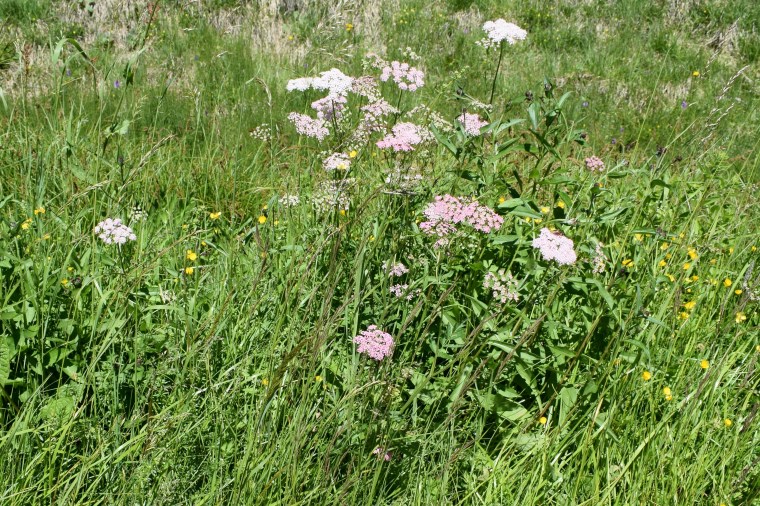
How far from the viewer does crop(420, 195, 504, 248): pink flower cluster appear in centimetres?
209

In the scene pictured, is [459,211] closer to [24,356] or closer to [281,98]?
[24,356]

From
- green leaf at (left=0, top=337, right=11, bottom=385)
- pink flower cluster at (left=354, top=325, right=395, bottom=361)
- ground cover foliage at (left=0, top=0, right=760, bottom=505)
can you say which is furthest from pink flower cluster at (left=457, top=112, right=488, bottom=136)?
A: green leaf at (left=0, top=337, right=11, bottom=385)

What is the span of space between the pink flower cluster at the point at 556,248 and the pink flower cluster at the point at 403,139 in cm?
62

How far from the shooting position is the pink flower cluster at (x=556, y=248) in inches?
73.4

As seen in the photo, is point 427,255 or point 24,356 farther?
point 427,255

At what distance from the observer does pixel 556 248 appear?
6.26 feet

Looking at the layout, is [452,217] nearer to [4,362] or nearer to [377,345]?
[377,345]

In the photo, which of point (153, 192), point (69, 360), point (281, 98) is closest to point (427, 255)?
point (69, 360)

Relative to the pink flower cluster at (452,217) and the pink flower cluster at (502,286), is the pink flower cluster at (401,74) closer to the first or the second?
the pink flower cluster at (452,217)

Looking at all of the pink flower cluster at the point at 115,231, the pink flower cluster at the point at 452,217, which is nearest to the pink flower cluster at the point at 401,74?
the pink flower cluster at the point at 452,217

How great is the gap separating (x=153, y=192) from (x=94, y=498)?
1.88 m

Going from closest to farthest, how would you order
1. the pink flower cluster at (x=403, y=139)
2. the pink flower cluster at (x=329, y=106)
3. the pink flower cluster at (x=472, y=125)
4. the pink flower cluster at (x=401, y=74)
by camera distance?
the pink flower cluster at (x=403, y=139)
the pink flower cluster at (x=472, y=125)
the pink flower cluster at (x=329, y=106)
the pink flower cluster at (x=401, y=74)

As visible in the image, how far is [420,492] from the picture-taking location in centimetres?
186

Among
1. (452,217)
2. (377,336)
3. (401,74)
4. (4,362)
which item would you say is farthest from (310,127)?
(4,362)
